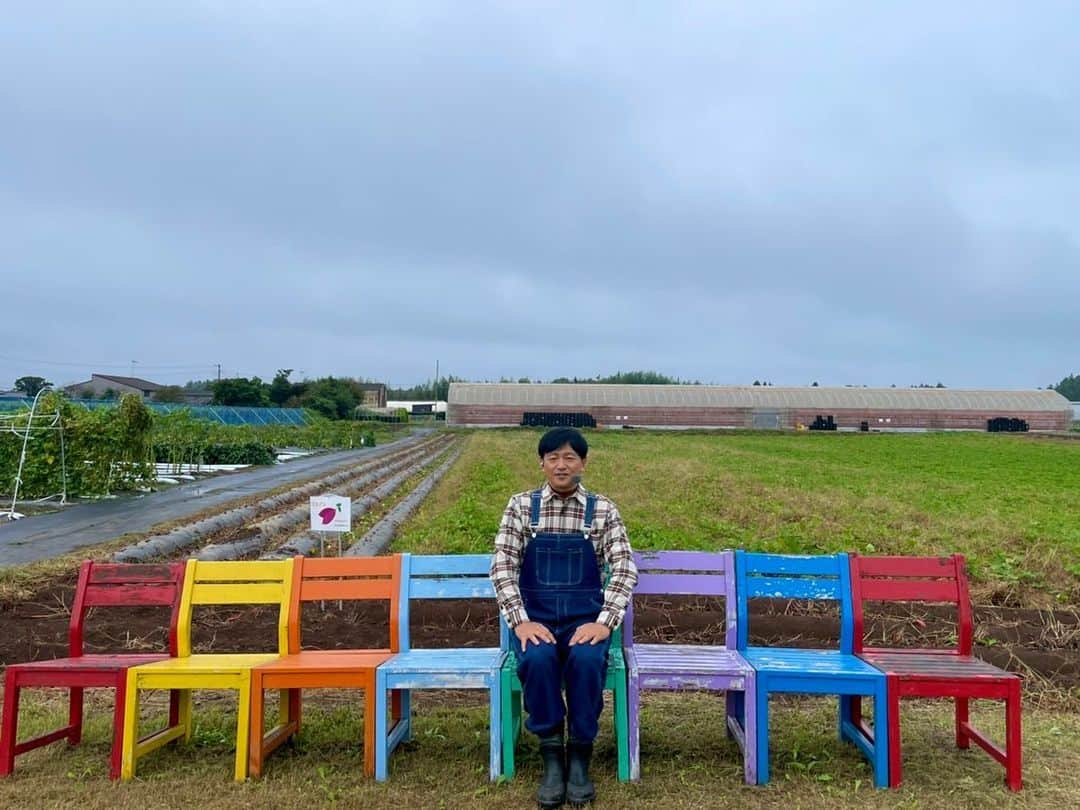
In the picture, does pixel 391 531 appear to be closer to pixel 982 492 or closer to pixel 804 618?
pixel 804 618

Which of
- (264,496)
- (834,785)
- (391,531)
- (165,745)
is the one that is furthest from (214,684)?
(264,496)

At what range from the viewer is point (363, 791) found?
3.74 metres

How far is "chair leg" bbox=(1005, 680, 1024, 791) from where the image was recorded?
3.78 m

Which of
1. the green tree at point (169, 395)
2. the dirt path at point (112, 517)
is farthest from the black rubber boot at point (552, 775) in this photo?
the green tree at point (169, 395)

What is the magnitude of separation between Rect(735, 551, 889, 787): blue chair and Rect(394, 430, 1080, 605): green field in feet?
13.4

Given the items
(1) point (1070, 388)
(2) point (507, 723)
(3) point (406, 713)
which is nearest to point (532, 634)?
(2) point (507, 723)

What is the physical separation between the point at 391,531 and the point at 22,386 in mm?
95407

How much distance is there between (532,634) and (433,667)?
568mm

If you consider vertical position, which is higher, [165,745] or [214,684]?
[214,684]

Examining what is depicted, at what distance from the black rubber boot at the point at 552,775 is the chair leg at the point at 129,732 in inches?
77.1

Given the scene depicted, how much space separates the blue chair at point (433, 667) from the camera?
3914 millimetres

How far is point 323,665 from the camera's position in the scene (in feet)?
13.3

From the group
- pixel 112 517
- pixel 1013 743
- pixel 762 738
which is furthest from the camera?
pixel 112 517

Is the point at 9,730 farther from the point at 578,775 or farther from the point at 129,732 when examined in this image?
the point at 578,775
